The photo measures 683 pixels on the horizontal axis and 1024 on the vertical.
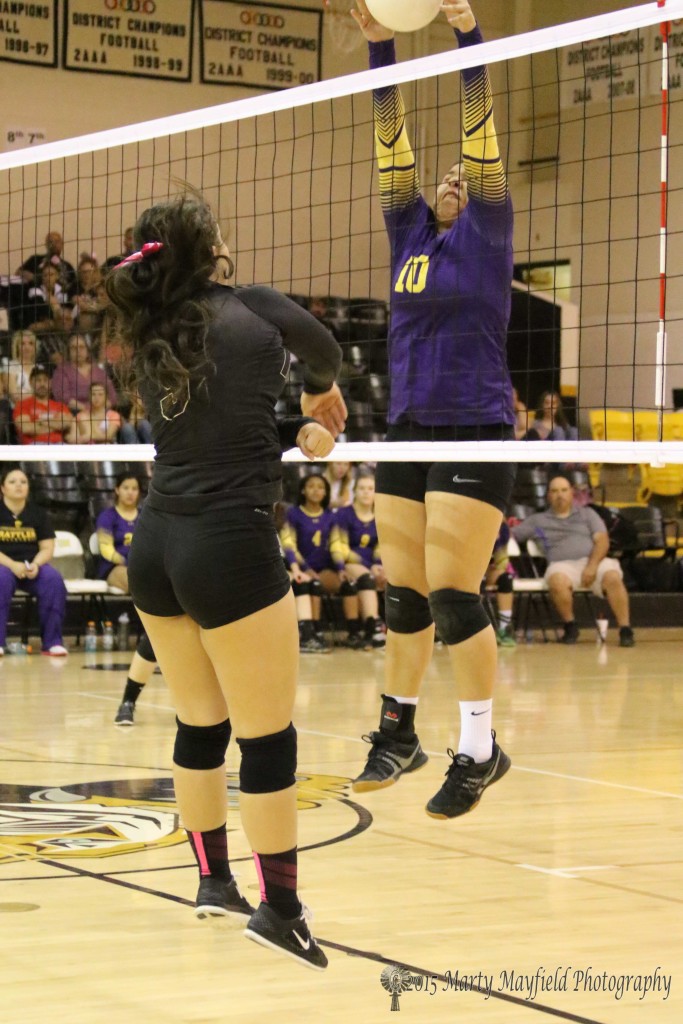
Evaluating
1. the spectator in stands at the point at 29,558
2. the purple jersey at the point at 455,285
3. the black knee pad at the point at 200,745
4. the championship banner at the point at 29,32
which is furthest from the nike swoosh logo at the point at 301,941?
the championship banner at the point at 29,32

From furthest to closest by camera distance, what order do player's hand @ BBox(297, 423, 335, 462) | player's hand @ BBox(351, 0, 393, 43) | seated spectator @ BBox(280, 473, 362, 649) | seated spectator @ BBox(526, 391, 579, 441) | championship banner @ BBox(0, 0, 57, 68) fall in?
championship banner @ BBox(0, 0, 57, 68) → seated spectator @ BBox(526, 391, 579, 441) → seated spectator @ BBox(280, 473, 362, 649) → player's hand @ BBox(351, 0, 393, 43) → player's hand @ BBox(297, 423, 335, 462)

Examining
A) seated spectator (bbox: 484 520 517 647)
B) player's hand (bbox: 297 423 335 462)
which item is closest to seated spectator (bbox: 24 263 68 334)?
seated spectator (bbox: 484 520 517 647)

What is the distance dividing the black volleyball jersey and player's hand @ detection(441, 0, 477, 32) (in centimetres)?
143

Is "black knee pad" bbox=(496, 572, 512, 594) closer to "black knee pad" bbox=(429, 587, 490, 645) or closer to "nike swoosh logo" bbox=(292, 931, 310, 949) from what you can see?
"black knee pad" bbox=(429, 587, 490, 645)

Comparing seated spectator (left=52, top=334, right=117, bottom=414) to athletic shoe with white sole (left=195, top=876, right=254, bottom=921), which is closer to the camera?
athletic shoe with white sole (left=195, top=876, right=254, bottom=921)

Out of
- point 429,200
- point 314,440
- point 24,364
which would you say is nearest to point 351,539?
point 24,364

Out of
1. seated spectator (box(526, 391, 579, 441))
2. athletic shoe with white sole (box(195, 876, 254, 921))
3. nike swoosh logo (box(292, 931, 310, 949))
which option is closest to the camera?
nike swoosh logo (box(292, 931, 310, 949))

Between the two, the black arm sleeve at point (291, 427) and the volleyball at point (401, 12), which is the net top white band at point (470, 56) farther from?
the black arm sleeve at point (291, 427)

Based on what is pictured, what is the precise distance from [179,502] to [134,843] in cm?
185

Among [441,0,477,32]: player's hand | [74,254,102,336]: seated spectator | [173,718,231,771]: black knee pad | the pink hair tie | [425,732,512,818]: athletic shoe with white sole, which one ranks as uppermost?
[74,254,102,336]: seated spectator

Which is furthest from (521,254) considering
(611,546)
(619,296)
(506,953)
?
(506,953)

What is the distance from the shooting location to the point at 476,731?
13.7 ft

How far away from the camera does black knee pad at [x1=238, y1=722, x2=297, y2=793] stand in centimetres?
322

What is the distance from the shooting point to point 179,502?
10.4ft
